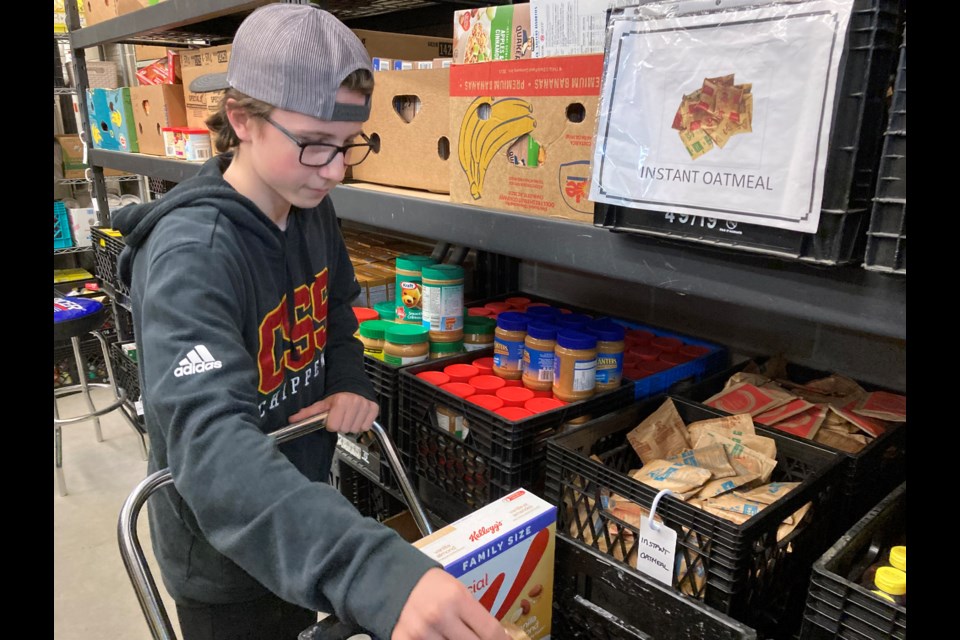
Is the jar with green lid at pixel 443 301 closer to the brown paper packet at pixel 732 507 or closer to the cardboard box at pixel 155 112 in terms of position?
the brown paper packet at pixel 732 507

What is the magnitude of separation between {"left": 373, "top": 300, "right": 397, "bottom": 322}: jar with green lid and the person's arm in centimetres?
83

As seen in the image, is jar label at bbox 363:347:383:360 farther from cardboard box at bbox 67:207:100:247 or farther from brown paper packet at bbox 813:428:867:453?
cardboard box at bbox 67:207:100:247

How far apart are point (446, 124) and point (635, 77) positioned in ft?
1.90

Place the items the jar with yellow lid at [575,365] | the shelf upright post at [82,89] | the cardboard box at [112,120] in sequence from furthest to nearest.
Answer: the shelf upright post at [82,89] < the cardboard box at [112,120] < the jar with yellow lid at [575,365]

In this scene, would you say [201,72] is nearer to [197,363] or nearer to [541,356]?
[541,356]

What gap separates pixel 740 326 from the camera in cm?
177

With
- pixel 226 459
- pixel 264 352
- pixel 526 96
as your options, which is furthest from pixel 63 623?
pixel 526 96

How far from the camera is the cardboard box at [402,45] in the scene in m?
1.73

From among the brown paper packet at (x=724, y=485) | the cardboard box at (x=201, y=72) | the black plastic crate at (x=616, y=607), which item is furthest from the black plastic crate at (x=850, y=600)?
the cardboard box at (x=201, y=72)

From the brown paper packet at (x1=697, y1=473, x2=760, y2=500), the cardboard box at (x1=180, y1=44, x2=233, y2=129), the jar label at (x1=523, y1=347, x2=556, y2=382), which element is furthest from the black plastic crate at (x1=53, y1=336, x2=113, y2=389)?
the brown paper packet at (x1=697, y1=473, x2=760, y2=500)

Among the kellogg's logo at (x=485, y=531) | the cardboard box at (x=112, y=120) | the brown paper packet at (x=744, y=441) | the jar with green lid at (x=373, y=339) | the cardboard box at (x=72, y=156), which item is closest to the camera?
the kellogg's logo at (x=485, y=531)

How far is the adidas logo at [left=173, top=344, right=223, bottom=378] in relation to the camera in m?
0.79

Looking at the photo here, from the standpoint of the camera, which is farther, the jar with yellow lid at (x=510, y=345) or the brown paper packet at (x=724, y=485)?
the jar with yellow lid at (x=510, y=345)

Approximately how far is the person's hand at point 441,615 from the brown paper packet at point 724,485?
49 centimetres
